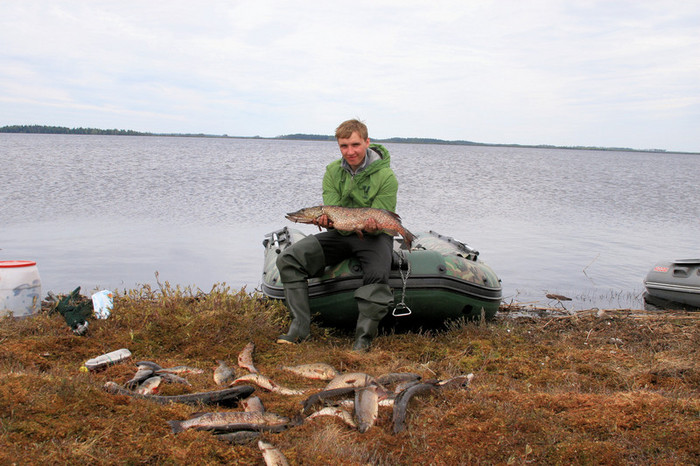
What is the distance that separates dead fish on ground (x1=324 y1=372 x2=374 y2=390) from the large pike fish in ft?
6.17

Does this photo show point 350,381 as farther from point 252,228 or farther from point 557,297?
point 252,228

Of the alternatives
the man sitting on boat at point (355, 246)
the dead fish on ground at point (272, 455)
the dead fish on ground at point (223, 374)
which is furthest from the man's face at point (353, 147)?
the dead fish on ground at point (272, 455)

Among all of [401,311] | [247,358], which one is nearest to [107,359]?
[247,358]

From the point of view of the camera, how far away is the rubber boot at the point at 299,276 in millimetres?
6273

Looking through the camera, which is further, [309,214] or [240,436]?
[309,214]

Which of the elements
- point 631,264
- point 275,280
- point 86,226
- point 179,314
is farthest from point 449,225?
point 179,314

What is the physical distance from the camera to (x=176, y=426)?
344 cm

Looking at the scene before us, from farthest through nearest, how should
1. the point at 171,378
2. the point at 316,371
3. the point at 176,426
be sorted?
the point at 316,371 → the point at 171,378 → the point at 176,426

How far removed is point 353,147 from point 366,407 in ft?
10.2

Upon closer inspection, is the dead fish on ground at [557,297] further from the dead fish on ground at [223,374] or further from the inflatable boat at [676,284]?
the dead fish on ground at [223,374]

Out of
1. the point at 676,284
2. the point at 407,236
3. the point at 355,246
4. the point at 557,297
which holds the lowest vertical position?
the point at 557,297

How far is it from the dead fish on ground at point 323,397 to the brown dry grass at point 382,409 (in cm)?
13

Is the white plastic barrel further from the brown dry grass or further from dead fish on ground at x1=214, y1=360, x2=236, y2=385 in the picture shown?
dead fish on ground at x1=214, y1=360, x2=236, y2=385

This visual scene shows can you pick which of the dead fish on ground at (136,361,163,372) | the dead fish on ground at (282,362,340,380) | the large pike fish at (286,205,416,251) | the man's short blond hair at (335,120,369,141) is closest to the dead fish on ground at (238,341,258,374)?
the dead fish on ground at (282,362,340,380)
